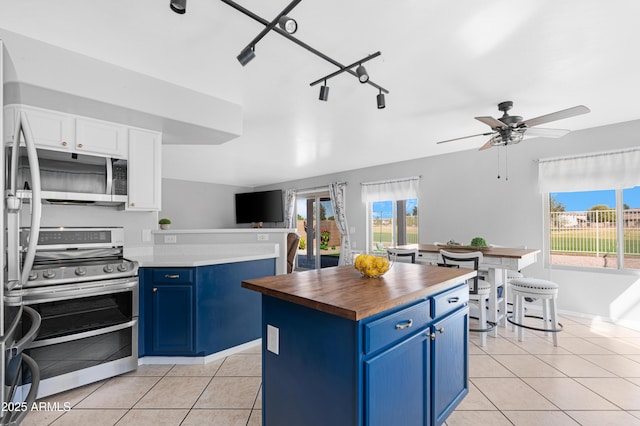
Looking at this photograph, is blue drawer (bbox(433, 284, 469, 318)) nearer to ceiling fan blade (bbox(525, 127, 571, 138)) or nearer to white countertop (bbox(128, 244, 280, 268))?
white countertop (bbox(128, 244, 280, 268))

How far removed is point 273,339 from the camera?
1.56 meters

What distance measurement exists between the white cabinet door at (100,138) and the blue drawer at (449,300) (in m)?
2.78

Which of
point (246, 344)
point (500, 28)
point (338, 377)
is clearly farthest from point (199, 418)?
point (500, 28)

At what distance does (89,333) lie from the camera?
2.23m

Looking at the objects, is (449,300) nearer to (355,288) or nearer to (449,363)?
(449,363)

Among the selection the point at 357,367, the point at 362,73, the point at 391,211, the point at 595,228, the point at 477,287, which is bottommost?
the point at 477,287

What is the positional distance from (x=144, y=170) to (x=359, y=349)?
2599mm

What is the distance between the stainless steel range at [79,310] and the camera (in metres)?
2.09

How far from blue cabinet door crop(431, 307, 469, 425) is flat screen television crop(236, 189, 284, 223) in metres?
6.37

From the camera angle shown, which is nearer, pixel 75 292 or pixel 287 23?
pixel 287 23

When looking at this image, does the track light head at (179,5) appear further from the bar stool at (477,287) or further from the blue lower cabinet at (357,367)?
the bar stool at (477,287)

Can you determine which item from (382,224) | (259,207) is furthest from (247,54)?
(259,207)

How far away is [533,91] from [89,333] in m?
4.16

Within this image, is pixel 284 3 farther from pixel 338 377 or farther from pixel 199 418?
pixel 199 418
